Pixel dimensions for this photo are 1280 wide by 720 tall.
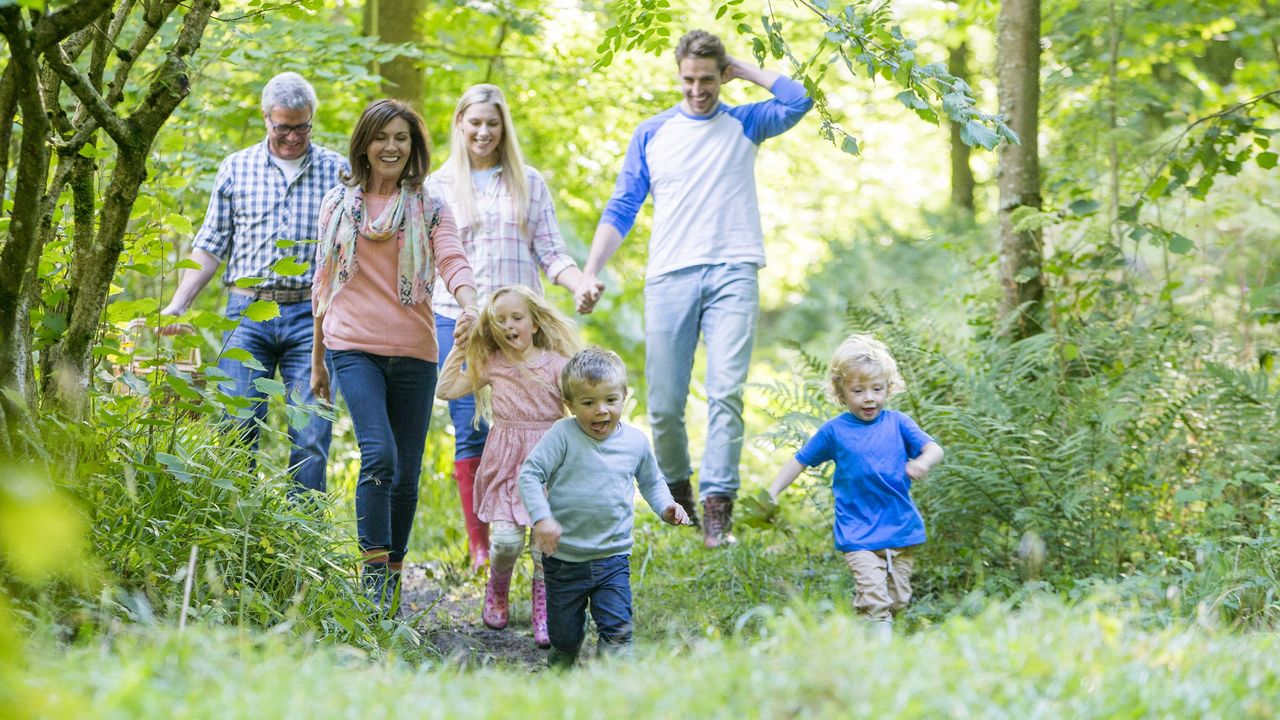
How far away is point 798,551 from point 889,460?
1643 millimetres

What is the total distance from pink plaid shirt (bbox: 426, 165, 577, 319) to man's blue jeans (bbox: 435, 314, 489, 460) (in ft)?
0.23

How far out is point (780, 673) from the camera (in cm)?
270

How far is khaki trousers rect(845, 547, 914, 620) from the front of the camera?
4.85 metres

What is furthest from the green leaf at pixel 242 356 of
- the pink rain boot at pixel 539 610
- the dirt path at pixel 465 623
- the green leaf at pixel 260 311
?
the pink rain boot at pixel 539 610

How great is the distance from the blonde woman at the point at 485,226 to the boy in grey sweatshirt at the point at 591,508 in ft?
5.47

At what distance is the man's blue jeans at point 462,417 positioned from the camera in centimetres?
639

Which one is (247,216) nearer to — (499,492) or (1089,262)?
(499,492)

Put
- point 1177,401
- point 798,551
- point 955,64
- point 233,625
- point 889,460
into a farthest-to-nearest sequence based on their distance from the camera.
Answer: point 955,64 < point 798,551 < point 1177,401 < point 889,460 < point 233,625

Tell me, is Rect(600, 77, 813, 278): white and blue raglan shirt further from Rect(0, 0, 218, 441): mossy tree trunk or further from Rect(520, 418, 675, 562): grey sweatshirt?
Rect(0, 0, 218, 441): mossy tree trunk

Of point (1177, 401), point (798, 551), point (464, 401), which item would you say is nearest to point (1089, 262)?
point (1177, 401)

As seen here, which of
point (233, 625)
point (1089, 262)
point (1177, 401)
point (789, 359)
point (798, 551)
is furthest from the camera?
point (789, 359)

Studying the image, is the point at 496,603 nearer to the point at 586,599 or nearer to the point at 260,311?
the point at 586,599

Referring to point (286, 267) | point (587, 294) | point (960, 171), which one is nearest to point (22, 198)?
point (286, 267)

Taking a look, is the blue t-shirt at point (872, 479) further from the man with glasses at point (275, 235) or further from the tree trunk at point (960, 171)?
the tree trunk at point (960, 171)
